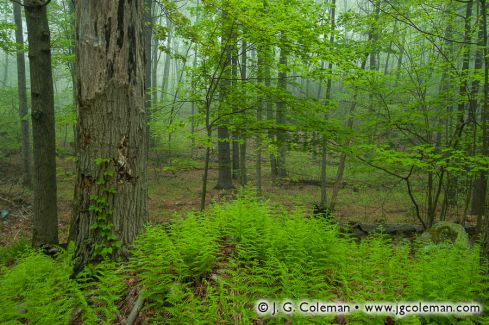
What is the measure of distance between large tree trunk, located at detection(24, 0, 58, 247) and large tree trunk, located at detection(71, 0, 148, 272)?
301 centimetres

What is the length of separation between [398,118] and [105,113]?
6.97 m

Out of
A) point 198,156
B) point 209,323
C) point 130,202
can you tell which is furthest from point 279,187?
point 209,323

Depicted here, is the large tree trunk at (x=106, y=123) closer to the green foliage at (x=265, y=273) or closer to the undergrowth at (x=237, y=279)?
the undergrowth at (x=237, y=279)

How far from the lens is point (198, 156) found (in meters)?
22.0

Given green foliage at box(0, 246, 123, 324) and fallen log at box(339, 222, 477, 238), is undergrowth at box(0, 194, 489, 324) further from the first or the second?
fallen log at box(339, 222, 477, 238)

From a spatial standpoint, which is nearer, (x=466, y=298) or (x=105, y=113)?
(x=466, y=298)

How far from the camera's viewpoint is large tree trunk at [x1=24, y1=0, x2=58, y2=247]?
19.9 ft

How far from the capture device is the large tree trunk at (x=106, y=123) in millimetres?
3783

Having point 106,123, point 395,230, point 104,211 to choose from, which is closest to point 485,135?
point 395,230

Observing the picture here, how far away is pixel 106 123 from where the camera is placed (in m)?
3.85

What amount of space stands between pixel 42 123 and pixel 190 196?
8046 mm

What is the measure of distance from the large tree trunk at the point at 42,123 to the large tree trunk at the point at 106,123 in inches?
119

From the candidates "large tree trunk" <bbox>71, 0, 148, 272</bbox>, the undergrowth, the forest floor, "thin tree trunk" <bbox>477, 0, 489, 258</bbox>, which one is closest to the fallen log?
the forest floor

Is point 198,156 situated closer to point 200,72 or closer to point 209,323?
point 200,72
